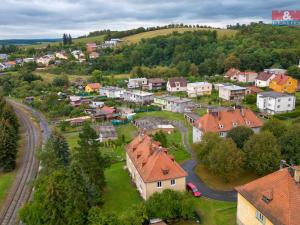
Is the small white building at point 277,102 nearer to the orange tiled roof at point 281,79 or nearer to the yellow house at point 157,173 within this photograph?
the orange tiled roof at point 281,79

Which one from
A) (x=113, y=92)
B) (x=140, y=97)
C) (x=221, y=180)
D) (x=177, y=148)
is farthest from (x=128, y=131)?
(x=113, y=92)

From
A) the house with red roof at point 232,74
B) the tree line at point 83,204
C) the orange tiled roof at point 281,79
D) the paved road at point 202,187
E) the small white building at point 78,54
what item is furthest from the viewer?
the small white building at point 78,54

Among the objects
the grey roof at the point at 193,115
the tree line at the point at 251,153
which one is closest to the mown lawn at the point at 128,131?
the grey roof at the point at 193,115

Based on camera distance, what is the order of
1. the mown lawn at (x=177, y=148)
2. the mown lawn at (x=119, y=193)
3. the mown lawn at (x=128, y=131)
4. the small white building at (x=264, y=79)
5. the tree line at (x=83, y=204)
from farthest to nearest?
1. the small white building at (x=264, y=79)
2. the mown lawn at (x=128, y=131)
3. the mown lawn at (x=177, y=148)
4. the mown lawn at (x=119, y=193)
5. the tree line at (x=83, y=204)

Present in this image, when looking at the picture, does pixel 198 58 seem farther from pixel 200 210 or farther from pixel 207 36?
pixel 200 210

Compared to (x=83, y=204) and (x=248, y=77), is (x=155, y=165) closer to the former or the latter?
(x=83, y=204)

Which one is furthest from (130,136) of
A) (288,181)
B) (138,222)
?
(288,181)

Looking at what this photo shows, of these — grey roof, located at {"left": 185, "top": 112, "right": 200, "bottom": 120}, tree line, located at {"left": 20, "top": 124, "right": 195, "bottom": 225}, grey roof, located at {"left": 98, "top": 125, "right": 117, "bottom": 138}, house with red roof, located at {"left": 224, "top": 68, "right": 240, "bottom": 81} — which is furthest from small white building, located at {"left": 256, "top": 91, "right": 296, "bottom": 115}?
tree line, located at {"left": 20, "top": 124, "right": 195, "bottom": 225}

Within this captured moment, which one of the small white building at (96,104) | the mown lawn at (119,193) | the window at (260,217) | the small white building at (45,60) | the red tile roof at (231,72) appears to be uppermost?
the small white building at (45,60)
